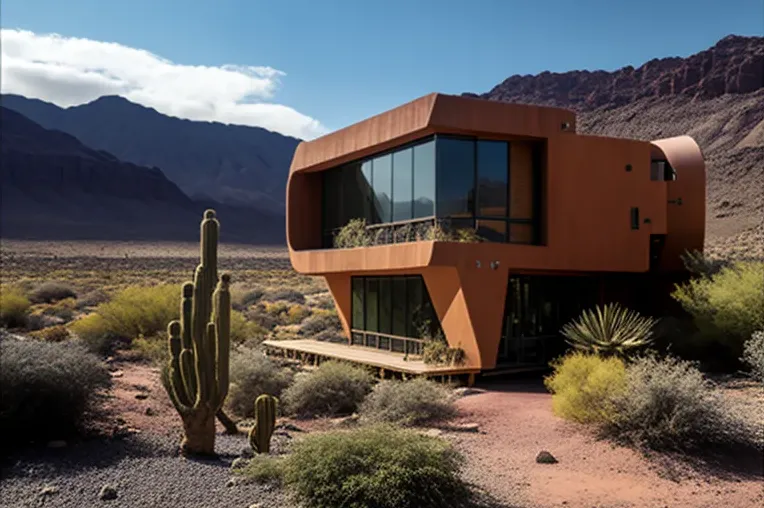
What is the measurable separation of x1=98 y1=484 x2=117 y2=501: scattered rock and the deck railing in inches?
377

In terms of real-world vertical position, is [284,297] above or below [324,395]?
above

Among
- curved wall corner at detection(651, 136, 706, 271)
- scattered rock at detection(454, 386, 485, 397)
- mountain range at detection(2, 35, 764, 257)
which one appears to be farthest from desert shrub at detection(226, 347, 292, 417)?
mountain range at detection(2, 35, 764, 257)

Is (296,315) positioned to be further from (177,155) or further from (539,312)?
(177,155)

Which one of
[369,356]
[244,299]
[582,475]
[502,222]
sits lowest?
[582,475]

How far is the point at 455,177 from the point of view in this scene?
1588cm

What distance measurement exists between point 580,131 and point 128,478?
281 ft

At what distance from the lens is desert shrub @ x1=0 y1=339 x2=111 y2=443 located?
10.6 meters

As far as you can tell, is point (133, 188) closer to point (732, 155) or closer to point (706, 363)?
point (732, 155)

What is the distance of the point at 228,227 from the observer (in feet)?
427

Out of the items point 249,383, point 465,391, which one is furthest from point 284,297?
point 465,391

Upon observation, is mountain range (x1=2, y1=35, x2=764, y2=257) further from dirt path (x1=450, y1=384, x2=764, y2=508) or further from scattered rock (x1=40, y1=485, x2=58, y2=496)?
scattered rock (x1=40, y1=485, x2=58, y2=496)

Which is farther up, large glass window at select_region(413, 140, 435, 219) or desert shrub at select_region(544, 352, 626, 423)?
large glass window at select_region(413, 140, 435, 219)

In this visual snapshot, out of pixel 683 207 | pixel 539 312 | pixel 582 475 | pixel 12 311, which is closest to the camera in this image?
pixel 582 475

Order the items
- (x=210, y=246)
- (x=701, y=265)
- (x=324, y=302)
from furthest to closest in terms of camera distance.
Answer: (x=324, y=302)
(x=701, y=265)
(x=210, y=246)
